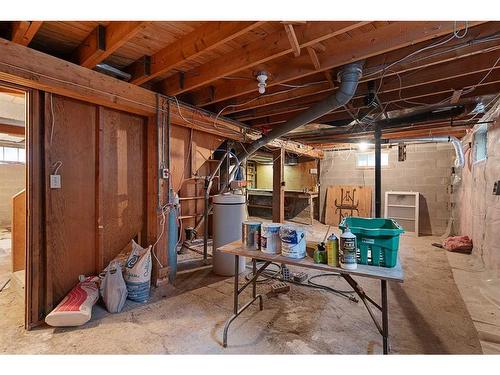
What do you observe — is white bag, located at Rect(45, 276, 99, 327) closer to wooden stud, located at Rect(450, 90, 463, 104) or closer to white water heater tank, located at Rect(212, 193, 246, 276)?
white water heater tank, located at Rect(212, 193, 246, 276)

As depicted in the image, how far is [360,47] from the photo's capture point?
1.76 m

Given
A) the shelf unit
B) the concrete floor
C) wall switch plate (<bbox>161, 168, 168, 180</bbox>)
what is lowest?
the concrete floor

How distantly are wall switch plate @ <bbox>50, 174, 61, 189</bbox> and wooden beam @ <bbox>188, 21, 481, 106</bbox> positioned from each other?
4.40 ft

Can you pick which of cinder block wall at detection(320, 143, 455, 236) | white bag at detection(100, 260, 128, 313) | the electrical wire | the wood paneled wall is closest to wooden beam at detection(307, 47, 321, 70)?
the wood paneled wall

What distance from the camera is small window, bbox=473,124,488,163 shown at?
352cm

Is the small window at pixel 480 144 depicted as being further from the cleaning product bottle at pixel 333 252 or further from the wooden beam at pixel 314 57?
the cleaning product bottle at pixel 333 252

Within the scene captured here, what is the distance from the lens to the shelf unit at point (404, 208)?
5.40 meters

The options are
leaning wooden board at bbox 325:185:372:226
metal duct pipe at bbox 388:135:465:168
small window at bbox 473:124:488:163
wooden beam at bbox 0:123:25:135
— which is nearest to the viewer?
wooden beam at bbox 0:123:25:135

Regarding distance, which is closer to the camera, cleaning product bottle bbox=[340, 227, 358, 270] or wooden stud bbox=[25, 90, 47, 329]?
cleaning product bottle bbox=[340, 227, 358, 270]

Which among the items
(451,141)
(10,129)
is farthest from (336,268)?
(451,141)

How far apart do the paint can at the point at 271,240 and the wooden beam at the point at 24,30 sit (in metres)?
1.91

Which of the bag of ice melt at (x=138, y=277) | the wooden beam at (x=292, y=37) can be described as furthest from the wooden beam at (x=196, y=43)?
the bag of ice melt at (x=138, y=277)
